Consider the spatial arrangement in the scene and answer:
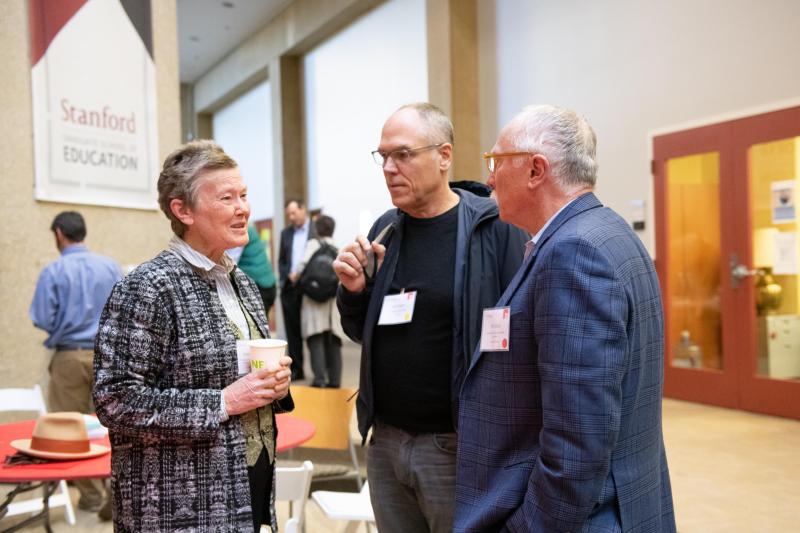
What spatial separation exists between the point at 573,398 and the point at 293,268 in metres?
6.08

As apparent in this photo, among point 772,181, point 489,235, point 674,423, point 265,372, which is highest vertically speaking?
point 772,181

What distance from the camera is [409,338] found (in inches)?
70.0

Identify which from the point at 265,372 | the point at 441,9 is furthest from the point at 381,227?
the point at 441,9

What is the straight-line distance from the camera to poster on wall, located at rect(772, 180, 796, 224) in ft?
17.7

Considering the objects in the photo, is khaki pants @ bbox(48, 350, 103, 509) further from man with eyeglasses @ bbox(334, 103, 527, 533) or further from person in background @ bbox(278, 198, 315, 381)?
person in background @ bbox(278, 198, 315, 381)

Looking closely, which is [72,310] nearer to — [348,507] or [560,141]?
[348,507]

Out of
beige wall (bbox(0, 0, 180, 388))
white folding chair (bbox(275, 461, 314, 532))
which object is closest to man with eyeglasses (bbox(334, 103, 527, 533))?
white folding chair (bbox(275, 461, 314, 532))

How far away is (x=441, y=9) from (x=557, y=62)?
1848 millimetres

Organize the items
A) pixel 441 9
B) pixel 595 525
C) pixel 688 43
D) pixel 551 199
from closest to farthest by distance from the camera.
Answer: pixel 595 525, pixel 551 199, pixel 688 43, pixel 441 9

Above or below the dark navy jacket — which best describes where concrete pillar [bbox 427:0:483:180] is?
above

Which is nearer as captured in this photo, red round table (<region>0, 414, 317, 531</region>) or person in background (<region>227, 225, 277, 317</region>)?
red round table (<region>0, 414, 317, 531</region>)

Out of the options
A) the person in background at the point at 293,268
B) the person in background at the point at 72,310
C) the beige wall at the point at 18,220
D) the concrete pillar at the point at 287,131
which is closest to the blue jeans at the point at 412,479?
the person in background at the point at 72,310

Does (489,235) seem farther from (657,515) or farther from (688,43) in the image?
(688,43)

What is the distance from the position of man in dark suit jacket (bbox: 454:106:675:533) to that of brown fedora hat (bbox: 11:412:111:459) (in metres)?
1.61
